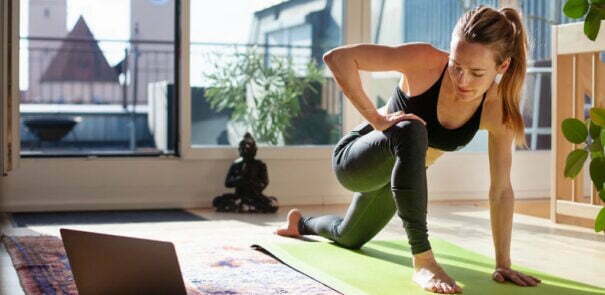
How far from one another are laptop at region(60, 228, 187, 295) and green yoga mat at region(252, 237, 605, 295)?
0.53m

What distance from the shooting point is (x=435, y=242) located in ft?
10.0

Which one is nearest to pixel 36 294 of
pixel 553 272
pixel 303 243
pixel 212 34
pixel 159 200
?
pixel 303 243

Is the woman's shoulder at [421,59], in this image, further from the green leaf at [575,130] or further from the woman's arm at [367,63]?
the green leaf at [575,130]

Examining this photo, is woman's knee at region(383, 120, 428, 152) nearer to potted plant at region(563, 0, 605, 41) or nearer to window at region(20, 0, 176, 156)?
potted plant at region(563, 0, 605, 41)

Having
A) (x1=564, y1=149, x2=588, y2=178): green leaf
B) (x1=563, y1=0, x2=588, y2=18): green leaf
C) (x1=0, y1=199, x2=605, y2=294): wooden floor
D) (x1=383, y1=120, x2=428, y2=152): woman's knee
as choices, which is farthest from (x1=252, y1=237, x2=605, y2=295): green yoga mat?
(x1=563, y1=0, x2=588, y2=18): green leaf

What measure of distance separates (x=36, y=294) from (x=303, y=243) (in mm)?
1071

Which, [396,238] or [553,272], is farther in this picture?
[396,238]

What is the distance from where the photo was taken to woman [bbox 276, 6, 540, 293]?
6.95ft

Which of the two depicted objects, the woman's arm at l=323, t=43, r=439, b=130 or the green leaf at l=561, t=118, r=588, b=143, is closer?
the green leaf at l=561, t=118, r=588, b=143

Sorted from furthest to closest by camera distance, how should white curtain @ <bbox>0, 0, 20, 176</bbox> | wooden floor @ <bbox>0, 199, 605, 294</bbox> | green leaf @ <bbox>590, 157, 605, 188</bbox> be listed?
white curtain @ <bbox>0, 0, 20, 176</bbox>, wooden floor @ <bbox>0, 199, 605, 294</bbox>, green leaf @ <bbox>590, 157, 605, 188</bbox>

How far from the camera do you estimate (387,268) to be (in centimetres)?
246

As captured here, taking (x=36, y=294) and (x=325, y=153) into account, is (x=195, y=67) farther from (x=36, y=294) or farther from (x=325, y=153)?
(x=36, y=294)

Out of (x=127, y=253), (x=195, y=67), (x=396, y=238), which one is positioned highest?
(x=195, y=67)

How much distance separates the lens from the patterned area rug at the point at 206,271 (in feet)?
7.11
